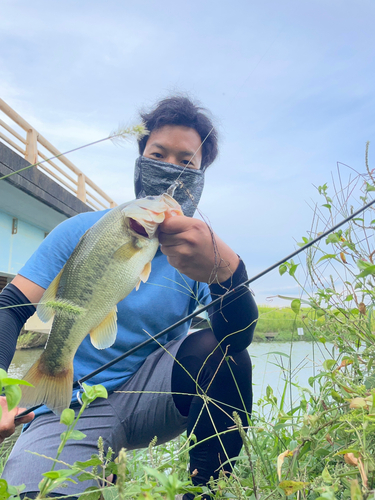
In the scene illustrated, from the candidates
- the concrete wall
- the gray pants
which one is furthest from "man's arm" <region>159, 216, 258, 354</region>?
the concrete wall

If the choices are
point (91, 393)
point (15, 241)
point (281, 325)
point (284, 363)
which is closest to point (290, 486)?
point (91, 393)

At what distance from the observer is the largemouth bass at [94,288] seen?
716 mm

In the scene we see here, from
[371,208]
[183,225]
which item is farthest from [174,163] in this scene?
[371,208]

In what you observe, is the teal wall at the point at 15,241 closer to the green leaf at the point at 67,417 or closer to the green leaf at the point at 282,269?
the green leaf at the point at 282,269

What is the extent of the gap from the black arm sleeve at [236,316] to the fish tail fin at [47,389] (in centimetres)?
39

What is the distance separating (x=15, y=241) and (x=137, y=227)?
190cm

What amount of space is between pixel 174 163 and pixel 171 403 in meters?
0.72

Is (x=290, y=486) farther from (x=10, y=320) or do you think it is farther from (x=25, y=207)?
(x=25, y=207)

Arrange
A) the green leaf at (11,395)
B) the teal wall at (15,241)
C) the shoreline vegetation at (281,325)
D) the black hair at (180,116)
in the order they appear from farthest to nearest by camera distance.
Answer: the teal wall at (15,241)
the black hair at (180,116)
the shoreline vegetation at (281,325)
the green leaf at (11,395)

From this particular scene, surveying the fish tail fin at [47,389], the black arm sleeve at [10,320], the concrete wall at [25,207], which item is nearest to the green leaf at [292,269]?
the fish tail fin at [47,389]

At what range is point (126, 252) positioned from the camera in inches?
29.0

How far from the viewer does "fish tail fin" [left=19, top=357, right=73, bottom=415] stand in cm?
71

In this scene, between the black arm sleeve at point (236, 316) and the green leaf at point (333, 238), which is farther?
the black arm sleeve at point (236, 316)

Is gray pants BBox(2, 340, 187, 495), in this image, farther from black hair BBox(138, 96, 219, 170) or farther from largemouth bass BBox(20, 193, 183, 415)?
black hair BBox(138, 96, 219, 170)
